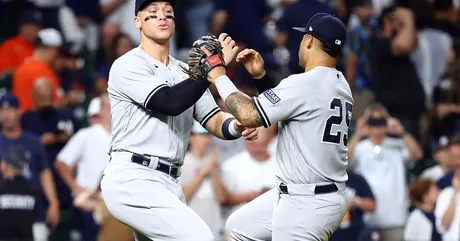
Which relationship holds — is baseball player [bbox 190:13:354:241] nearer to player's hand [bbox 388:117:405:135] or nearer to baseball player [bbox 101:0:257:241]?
baseball player [bbox 101:0:257:241]

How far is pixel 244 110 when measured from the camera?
22.6 feet

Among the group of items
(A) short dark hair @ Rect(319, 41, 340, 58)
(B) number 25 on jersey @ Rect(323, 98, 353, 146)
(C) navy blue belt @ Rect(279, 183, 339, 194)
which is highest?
(A) short dark hair @ Rect(319, 41, 340, 58)

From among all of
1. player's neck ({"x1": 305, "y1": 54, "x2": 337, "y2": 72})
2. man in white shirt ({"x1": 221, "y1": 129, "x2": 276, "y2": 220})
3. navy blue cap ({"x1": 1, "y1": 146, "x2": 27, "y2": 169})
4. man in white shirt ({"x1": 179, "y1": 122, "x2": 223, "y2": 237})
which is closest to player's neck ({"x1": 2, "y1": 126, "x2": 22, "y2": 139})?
navy blue cap ({"x1": 1, "y1": 146, "x2": 27, "y2": 169})

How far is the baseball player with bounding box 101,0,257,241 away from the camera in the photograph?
6766 millimetres

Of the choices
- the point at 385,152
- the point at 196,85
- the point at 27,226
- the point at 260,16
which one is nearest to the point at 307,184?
the point at 196,85

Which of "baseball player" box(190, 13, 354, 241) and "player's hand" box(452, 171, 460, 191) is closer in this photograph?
"baseball player" box(190, 13, 354, 241)

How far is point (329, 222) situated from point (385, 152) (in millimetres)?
5080

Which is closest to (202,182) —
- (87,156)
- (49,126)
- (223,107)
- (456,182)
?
(223,107)

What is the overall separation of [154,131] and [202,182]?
170 inches

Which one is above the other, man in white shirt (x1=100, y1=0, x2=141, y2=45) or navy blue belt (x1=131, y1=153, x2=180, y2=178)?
navy blue belt (x1=131, y1=153, x2=180, y2=178)

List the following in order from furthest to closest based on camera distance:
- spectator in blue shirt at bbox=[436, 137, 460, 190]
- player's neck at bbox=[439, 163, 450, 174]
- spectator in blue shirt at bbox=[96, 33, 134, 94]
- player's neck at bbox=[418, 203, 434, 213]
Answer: spectator in blue shirt at bbox=[96, 33, 134, 94] → player's neck at bbox=[439, 163, 450, 174] → spectator in blue shirt at bbox=[436, 137, 460, 190] → player's neck at bbox=[418, 203, 434, 213]

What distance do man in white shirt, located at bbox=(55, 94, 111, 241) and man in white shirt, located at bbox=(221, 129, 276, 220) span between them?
1.50 m

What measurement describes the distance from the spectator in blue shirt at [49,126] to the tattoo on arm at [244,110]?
20.1 ft

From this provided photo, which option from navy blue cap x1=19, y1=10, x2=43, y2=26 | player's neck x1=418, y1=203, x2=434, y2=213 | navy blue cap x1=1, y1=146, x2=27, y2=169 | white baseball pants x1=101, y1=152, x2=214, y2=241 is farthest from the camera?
navy blue cap x1=19, y1=10, x2=43, y2=26
